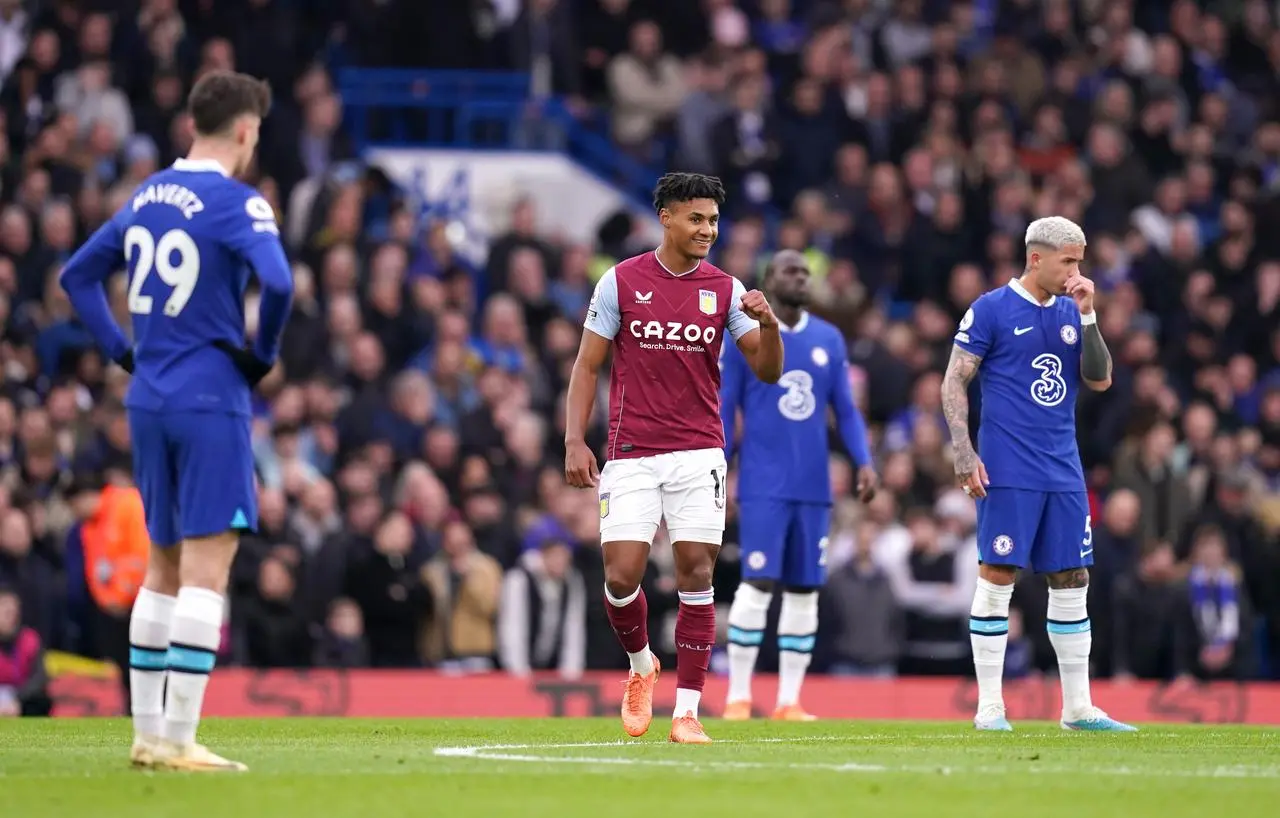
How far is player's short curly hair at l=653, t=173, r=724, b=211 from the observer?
11.1 meters

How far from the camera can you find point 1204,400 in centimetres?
2247

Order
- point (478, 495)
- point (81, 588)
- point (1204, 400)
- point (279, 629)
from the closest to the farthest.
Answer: point (81, 588) < point (279, 629) < point (478, 495) < point (1204, 400)

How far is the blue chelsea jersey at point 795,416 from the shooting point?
14.7 m

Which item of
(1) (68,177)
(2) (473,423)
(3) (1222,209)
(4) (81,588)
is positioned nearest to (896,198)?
(3) (1222,209)

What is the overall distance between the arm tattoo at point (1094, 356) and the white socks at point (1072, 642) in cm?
120

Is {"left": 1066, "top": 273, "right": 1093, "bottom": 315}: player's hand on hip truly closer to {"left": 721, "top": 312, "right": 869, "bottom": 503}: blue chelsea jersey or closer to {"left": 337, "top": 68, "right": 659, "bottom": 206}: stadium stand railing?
{"left": 721, "top": 312, "right": 869, "bottom": 503}: blue chelsea jersey

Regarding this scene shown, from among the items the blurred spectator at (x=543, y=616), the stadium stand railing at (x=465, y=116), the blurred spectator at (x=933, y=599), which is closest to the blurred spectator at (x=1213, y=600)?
the blurred spectator at (x=933, y=599)

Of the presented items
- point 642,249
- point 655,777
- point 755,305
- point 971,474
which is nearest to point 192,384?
point 655,777

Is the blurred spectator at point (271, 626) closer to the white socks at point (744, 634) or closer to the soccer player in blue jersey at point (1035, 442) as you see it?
the white socks at point (744, 634)

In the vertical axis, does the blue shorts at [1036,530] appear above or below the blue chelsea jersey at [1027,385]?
below

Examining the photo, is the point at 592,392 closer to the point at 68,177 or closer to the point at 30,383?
the point at 30,383

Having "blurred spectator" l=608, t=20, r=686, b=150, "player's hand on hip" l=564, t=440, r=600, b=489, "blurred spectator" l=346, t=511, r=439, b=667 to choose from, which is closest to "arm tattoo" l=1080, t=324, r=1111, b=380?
"player's hand on hip" l=564, t=440, r=600, b=489

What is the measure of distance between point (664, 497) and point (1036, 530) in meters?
2.36

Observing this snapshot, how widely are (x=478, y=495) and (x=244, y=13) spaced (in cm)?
753
